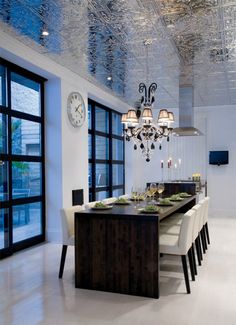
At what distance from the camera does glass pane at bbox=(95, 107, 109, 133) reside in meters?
8.23

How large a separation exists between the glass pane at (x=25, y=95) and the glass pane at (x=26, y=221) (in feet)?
5.49

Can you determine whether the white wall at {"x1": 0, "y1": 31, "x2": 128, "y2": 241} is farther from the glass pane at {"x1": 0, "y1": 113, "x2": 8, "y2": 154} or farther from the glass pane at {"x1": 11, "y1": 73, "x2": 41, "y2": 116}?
the glass pane at {"x1": 0, "y1": 113, "x2": 8, "y2": 154}

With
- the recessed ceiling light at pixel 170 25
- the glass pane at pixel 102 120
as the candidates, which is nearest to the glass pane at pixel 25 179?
the glass pane at pixel 102 120

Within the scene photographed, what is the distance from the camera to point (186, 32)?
171 inches

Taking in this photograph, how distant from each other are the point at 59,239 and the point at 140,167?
4.72 metres

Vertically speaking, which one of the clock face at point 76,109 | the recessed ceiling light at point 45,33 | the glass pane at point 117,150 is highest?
the recessed ceiling light at point 45,33

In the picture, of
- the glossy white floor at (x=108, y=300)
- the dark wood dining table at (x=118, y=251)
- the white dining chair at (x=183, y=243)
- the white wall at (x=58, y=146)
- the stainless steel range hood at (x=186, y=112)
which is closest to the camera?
the glossy white floor at (x=108, y=300)

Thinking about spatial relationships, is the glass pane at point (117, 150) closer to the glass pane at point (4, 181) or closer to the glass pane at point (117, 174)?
the glass pane at point (117, 174)

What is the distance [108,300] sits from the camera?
337 cm

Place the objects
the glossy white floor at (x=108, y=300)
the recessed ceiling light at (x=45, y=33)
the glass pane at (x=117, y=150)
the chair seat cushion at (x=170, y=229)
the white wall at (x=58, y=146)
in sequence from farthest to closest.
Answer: the glass pane at (x=117, y=150) → the white wall at (x=58, y=146) → the recessed ceiling light at (x=45, y=33) → the chair seat cushion at (x=170, y=229) → the glossy white floor at (x=108, y=300)

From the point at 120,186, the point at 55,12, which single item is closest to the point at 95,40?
the point at 55,12

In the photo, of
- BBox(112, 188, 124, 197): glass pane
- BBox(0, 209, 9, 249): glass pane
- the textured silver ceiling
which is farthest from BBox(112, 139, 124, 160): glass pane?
BBox(0, 209, 9, 249): glass pane

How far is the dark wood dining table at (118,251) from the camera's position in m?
3.46

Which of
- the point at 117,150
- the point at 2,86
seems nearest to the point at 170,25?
the point at 2,86
